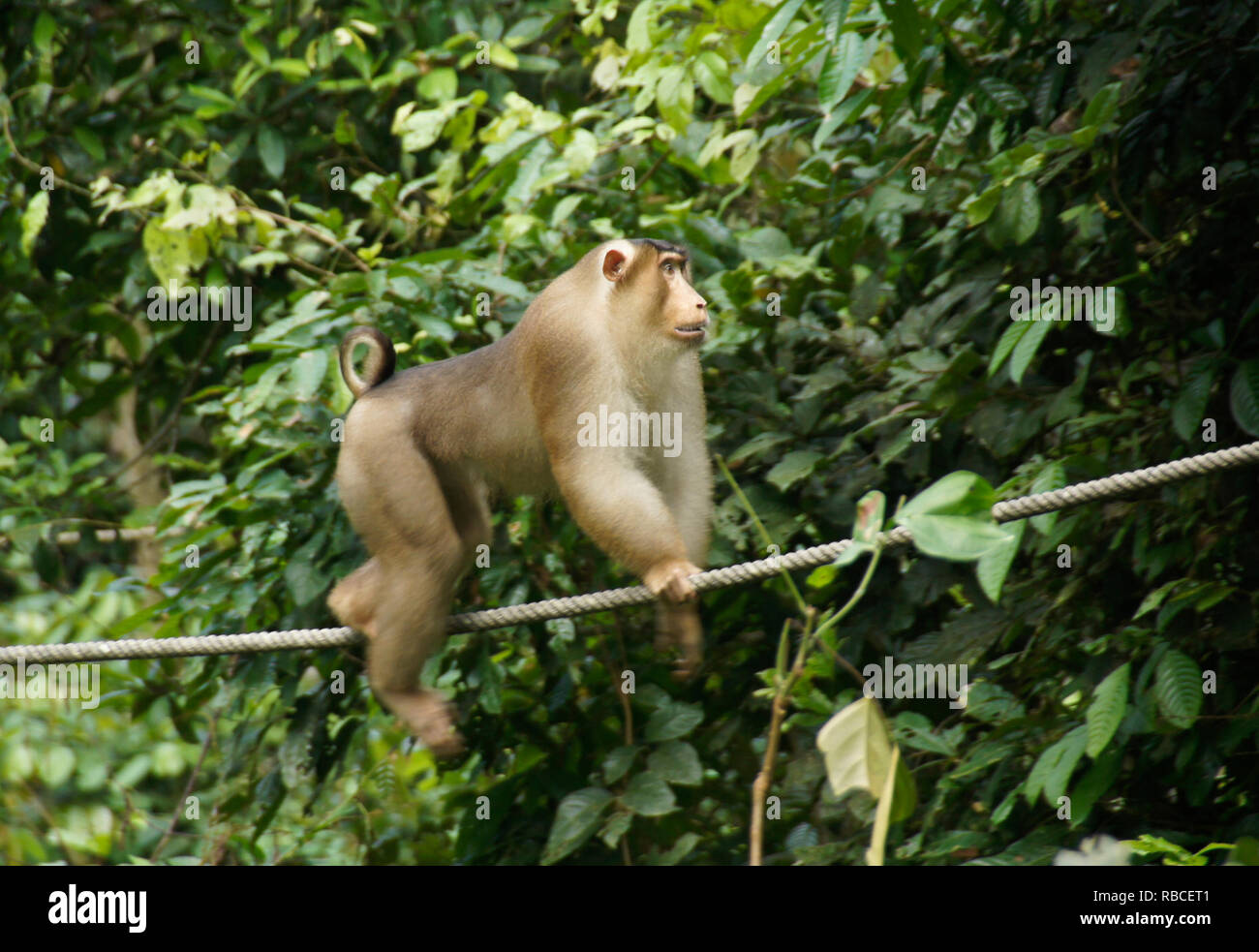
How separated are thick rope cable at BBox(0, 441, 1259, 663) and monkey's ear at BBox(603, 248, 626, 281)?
1455mm

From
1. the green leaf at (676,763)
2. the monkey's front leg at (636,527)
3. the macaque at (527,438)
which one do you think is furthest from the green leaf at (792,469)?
the green leaf at (676,763)

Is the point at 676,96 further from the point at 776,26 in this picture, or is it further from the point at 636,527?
the point at 636,527

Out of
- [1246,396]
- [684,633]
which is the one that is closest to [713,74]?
[684,633]

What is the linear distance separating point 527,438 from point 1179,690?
2.82 metres

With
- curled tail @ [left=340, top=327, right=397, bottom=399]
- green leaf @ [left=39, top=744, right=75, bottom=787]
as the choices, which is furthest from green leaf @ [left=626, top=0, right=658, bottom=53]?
green leaf @ [left=39, top=744, right=75, bottom=787]

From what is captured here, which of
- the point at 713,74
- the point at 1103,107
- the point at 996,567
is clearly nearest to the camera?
the point at 996,567

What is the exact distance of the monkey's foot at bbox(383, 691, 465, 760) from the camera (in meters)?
5.55

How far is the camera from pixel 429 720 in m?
5.59

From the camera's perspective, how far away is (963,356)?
5.33 meters

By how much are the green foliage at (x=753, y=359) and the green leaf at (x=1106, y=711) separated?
0.02 meters

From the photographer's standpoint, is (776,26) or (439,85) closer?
(776,26)

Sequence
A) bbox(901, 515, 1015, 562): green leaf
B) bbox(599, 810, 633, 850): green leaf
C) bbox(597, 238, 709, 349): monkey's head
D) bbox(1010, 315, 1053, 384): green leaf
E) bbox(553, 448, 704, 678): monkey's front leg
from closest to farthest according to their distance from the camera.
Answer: bbox(901, 515, 1015, 562): green leaf, bbox(1010, 315, 1053, 384): green leaf, bbox(553, 448, 704, 678): monkey's front leg, bbox(599, 810, 633, 850): green leaf, bbox(597, 238, 709, 349): monkey's head

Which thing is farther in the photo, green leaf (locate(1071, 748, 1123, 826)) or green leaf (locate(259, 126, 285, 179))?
green leaf (locate(259, 126, 285, 179))

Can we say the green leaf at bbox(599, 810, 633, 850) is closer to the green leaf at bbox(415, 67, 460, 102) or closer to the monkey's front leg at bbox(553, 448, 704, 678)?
the monkey's front leg at bbox(553, 448, 704, 678)
